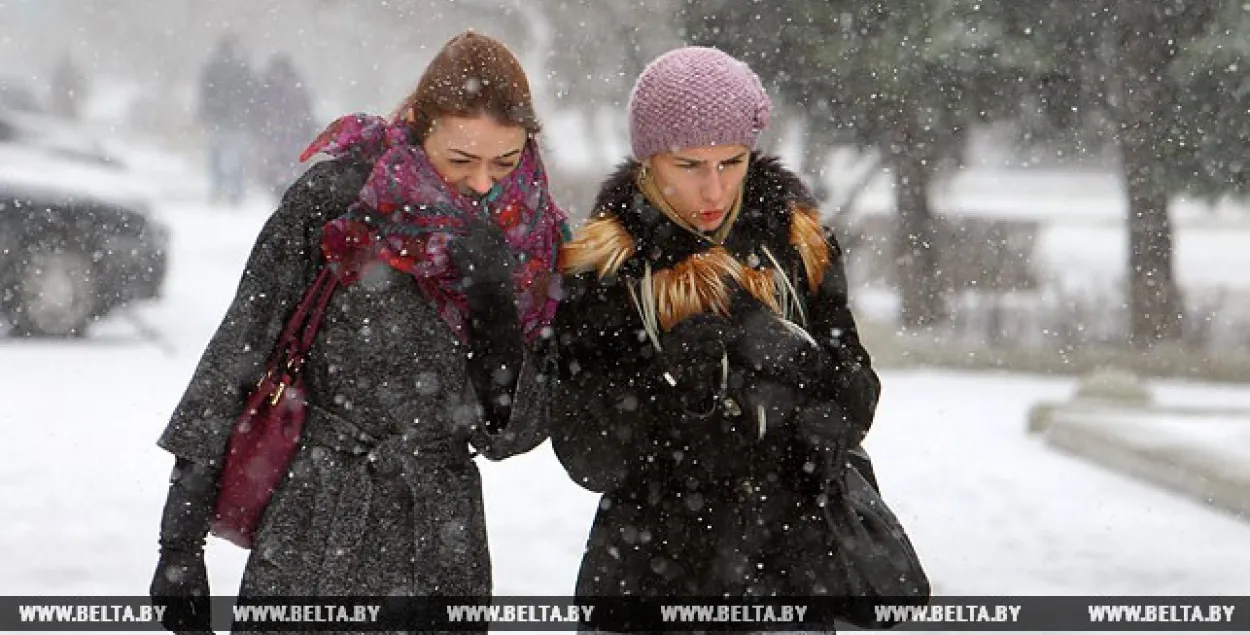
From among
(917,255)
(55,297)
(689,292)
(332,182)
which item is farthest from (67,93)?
(689,292)

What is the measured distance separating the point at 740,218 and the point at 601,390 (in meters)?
0.38

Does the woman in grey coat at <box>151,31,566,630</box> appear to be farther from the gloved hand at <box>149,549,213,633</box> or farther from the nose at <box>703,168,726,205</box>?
the nose at <box>703,168,726,205</box>

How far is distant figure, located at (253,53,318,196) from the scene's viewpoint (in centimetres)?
2222

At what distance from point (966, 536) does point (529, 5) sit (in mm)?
14804

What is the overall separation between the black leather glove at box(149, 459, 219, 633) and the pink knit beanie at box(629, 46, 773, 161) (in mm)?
901

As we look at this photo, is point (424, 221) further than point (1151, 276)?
No

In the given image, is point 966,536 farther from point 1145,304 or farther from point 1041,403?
point 1145,304

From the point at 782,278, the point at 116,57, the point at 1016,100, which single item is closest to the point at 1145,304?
the point at 1016,100

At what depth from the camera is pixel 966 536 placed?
24.0 feet

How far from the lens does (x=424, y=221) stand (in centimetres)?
281

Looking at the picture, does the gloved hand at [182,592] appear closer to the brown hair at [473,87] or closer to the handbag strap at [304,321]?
the handbag strap at [304,321]

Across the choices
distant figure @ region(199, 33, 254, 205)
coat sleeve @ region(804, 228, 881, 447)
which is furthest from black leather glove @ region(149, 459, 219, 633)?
distant figure @ region(199, 33, 254, 205)

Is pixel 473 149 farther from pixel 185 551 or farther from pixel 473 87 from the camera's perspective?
pixel 185 551

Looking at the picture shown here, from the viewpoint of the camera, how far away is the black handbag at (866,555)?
293 cm
